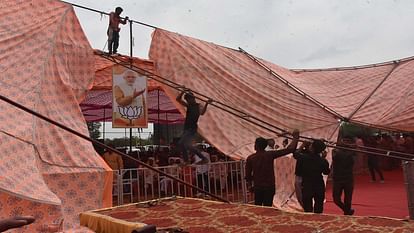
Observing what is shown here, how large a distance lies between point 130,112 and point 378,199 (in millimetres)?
5515

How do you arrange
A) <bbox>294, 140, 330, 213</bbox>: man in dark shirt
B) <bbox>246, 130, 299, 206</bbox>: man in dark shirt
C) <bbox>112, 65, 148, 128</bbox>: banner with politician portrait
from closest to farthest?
<bbox>246, 130, 299, 206</bbox>: man in dark shirt → <bbox>294, 140, 330, 213</bbox>: man in dark shirt → <bbox>112, 65, 148, 128</bbox>: banner with politician portrait

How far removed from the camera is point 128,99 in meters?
6.83

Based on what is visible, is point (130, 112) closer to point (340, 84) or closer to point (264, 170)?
point (264, 170)

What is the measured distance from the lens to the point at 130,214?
12.5ft

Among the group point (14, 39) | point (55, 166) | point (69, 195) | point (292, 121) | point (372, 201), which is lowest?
point (372, 201)

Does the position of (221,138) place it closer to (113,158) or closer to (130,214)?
A: (113,158)

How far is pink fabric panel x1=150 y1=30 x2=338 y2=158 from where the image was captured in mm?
7547

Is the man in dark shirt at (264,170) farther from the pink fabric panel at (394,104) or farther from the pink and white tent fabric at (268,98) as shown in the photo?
the pink fabric panel at (394,104)

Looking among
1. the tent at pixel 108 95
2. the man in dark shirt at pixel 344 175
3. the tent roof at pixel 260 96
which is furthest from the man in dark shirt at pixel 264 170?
the tent at pixel 108 95

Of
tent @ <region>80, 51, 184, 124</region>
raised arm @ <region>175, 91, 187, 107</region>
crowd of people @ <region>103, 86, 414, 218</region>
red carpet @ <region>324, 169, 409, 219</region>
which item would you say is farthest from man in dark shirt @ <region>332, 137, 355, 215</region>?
tent @ <region>80, 51, 184, 124</region>

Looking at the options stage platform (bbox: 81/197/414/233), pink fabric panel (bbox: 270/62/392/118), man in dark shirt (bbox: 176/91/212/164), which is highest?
pink fabric panel (bbox: 270/62/392/118)

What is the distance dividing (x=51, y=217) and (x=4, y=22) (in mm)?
3157

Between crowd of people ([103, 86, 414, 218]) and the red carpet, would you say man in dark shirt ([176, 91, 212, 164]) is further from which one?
the red carpet

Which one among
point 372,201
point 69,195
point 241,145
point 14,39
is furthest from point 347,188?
point 14,39
